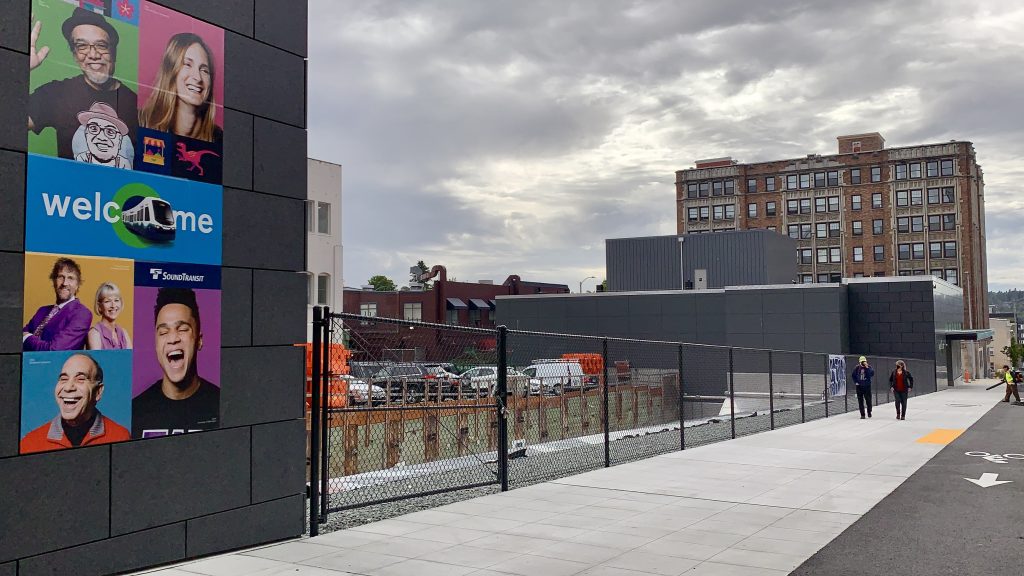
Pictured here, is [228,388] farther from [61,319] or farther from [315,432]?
[61,319]

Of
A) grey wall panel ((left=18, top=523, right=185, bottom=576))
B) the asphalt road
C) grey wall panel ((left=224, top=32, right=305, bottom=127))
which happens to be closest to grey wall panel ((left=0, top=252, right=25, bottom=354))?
grey wall panel ((left=18, top=523, right=185, bottom=576))

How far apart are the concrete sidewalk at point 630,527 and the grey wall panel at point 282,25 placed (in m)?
4.82

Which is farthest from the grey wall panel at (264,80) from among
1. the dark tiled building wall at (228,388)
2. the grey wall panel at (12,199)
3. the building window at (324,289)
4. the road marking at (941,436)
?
the building window at (324,289)

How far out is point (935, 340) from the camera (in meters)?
51.6

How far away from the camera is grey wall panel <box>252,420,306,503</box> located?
792 centimetres

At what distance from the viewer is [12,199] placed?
606 centimetres

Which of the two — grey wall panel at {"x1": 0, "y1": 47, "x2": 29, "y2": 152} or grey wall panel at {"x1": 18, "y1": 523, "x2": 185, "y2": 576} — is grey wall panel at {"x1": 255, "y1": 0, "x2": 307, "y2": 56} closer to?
grey wall panel at {"x1": 0, "y1": 47, "x2": 29, "y2": 152}

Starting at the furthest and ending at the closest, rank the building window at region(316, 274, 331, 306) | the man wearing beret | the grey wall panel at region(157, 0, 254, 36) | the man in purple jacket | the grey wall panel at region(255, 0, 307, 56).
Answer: the building window at region(316, 274, 331, 306)
the grey wall panel at region(255, 0, 307, 56)
the grey wall panel at region(157, 0, 254, 36)
the man wearing beret
the man in purple jacket

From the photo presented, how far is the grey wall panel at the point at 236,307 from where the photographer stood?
301 inches

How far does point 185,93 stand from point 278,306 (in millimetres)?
2114

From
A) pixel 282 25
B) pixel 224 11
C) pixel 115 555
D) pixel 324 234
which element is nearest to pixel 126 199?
pixel 224 11

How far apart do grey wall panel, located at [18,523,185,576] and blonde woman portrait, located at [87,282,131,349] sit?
151 cm

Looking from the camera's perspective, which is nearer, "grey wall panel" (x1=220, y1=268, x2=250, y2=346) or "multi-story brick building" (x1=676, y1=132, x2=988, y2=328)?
"grey wall panel" (x1=220, y1=268, x2=250, y2=346)

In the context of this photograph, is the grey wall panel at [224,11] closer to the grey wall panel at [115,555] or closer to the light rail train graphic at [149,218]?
the light rail train graphic at [149,218]
